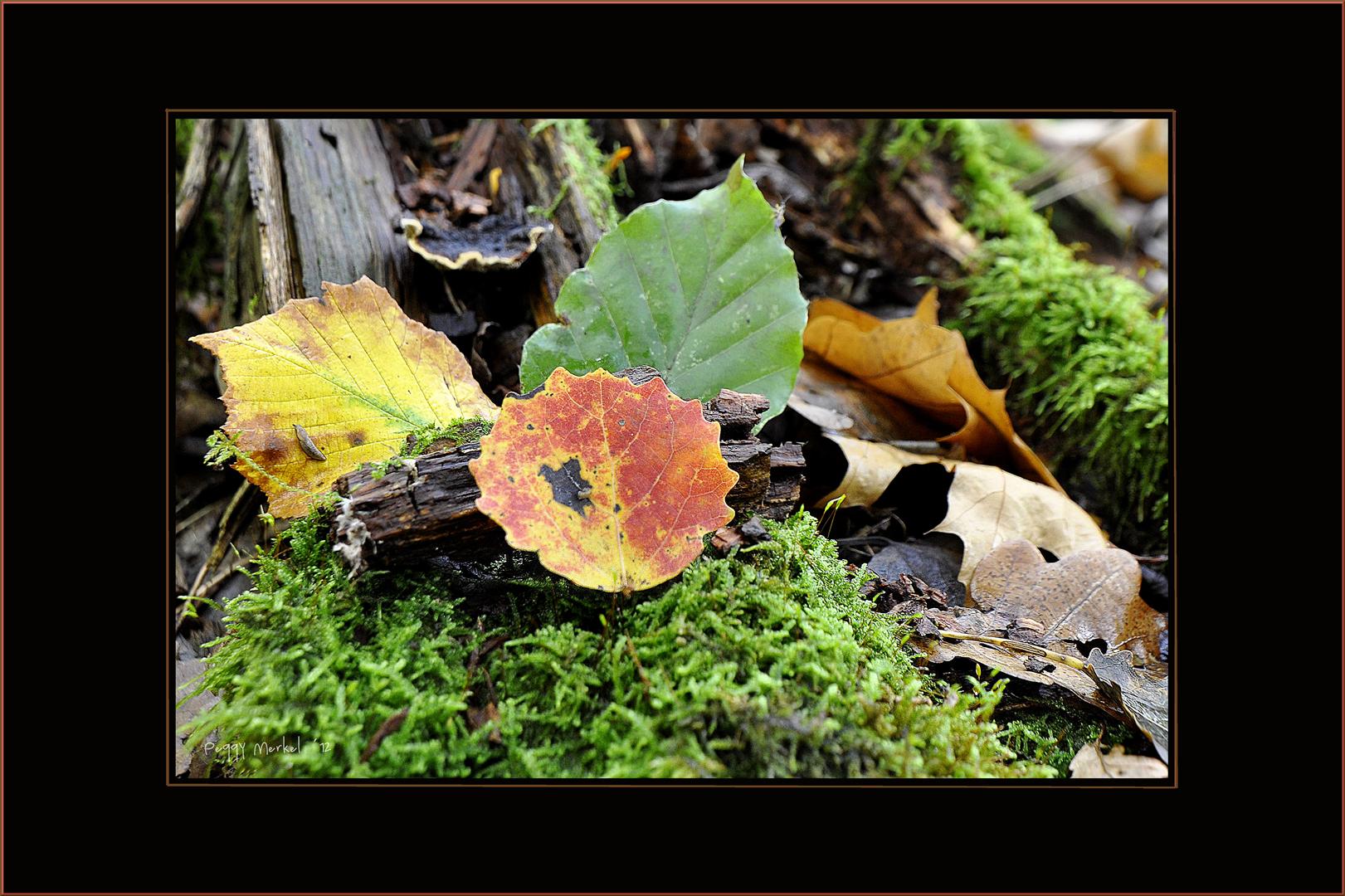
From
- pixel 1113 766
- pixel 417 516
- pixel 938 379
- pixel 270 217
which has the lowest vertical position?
pixel 1113 766

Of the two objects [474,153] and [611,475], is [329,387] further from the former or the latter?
[474,153]

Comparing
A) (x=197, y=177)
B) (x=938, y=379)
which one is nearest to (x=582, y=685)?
(x=938, y=379)

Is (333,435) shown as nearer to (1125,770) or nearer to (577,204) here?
(577,204)

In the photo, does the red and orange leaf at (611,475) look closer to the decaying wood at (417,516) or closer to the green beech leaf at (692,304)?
the decaying wood at (417,516)

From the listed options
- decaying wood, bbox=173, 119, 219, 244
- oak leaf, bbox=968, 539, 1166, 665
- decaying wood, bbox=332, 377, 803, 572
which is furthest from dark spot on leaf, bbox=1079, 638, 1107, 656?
decaying wood, bbox=173, 119, 219, 244

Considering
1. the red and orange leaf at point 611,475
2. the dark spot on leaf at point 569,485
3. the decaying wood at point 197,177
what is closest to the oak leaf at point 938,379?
the red and orange leaf at point 611,475

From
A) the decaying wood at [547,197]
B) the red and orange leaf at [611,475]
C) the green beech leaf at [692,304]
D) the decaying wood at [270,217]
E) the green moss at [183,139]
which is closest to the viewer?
the red and orange leaf at [611,475]
